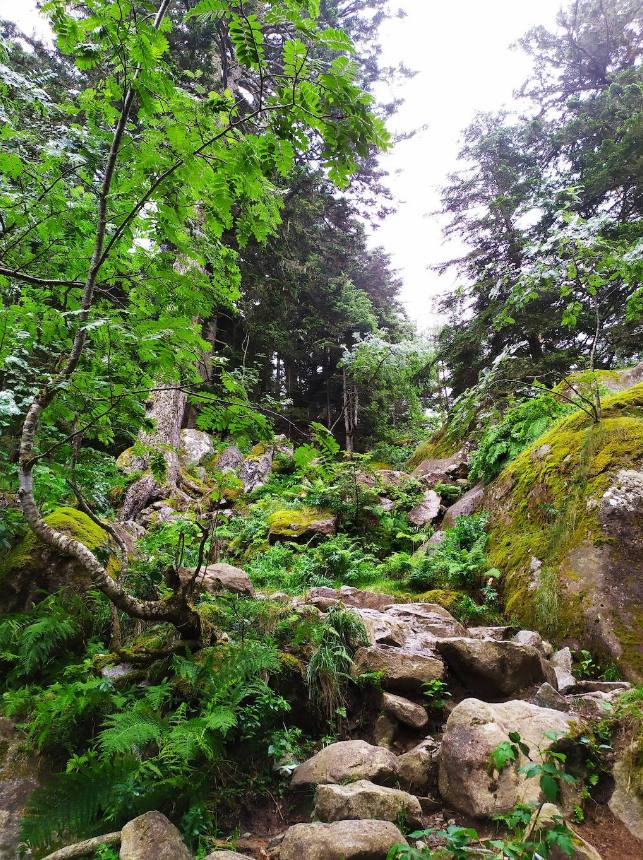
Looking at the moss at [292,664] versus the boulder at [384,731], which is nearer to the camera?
the boulder at [384,731]

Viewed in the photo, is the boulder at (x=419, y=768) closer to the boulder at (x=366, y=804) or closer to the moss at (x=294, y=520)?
the boulder at (x=366, y=804)

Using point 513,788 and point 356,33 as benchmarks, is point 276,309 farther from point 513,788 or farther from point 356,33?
point 513,788

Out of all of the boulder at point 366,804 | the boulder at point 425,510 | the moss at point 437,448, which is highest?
the moss at point 437,448

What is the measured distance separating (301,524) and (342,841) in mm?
6981

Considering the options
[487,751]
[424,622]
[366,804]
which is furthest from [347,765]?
[424,622]

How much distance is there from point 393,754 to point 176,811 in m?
1.49

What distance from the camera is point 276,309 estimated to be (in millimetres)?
16812

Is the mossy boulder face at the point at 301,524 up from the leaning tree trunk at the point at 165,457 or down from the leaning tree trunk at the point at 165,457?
down

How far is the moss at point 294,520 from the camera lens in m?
9.09

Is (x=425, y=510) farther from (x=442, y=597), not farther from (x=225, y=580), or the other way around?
(x=225, y=580)

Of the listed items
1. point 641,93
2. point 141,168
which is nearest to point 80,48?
point 141,168

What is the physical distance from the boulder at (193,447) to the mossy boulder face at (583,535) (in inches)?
358

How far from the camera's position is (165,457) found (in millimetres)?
10141

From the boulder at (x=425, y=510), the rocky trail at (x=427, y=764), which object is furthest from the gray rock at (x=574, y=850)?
the boulder at (x=425, y=510)
